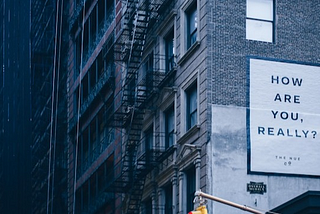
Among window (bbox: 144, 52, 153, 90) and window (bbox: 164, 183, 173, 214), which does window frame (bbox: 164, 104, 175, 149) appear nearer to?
window (bbox: 144, 52, 153, 90)

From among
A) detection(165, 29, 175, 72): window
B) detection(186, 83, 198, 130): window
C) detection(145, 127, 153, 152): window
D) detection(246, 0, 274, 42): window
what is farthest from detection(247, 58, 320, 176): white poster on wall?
detection(145, 127, 153, 152): window

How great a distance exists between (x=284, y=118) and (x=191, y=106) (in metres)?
4.40

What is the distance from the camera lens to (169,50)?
4466 centimetres

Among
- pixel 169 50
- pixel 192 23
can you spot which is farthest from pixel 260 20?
pixel 169 50

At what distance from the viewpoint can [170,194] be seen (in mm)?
42844

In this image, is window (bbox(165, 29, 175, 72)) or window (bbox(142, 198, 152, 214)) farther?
window (bbox(142, 198, 152, 214))

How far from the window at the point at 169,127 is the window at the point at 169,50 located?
2.09m

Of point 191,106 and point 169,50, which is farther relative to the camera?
point 169,50

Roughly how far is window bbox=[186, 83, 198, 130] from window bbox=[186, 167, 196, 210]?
2.11 m

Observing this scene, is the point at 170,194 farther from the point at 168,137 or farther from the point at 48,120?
the point at 48,120

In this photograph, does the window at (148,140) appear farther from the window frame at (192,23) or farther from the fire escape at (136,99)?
the window frame at (192,23)

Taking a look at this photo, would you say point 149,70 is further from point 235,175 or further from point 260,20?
point 235,175

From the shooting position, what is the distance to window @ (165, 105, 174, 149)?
43037mm

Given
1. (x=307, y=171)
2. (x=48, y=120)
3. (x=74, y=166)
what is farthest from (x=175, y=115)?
(x=48, y=120)
